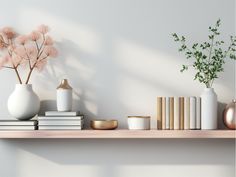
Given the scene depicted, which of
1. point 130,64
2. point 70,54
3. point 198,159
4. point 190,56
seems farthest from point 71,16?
point 198,159

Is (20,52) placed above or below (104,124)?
above

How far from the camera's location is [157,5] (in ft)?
7.43

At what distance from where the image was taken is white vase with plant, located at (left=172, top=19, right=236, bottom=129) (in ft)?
6.95

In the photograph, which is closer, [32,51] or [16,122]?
[16,122]

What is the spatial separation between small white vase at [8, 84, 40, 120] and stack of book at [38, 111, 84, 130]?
0.21 feet

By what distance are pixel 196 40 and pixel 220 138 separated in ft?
1.65

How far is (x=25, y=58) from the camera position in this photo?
2244 mm

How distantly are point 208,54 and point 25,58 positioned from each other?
915 mm

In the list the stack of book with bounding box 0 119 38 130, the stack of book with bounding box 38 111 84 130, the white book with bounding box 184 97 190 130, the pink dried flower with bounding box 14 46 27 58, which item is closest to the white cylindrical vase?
the stack of book with bounding box 38 111 84 130

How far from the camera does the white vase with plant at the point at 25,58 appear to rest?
215 centimetres

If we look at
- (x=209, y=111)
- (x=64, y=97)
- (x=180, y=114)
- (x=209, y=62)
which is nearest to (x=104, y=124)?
(x=64, y=97)

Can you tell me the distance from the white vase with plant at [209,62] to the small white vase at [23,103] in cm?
74

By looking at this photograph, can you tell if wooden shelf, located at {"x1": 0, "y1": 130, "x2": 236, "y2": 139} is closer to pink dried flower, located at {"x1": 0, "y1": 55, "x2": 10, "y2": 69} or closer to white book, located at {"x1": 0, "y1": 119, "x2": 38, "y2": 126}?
white book, located at {"x1": 0, "y1": 119, "x2": 38, "y2": 126}

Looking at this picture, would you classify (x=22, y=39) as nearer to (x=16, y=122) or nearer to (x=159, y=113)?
(x=16, y=122)
